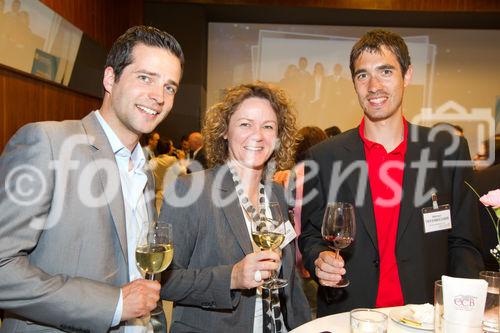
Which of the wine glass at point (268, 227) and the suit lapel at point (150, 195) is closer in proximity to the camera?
the wine glass at point (268, 227)

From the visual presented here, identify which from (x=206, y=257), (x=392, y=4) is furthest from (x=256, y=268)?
(x=392, y=4)

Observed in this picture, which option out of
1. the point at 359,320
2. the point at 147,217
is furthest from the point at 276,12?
the point at 359,320

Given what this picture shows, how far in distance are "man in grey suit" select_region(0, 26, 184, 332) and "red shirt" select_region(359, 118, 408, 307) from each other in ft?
3.41

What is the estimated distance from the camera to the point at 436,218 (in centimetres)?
199

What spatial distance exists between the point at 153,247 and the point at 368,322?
0.70 meters

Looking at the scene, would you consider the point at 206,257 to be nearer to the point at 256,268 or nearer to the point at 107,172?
the point at 256,268

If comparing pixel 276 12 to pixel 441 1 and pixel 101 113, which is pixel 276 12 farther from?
pixel 101 113

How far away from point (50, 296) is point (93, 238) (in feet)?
0.72

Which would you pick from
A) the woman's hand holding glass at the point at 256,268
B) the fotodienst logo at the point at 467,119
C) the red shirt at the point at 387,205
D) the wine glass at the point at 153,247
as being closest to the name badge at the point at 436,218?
the red shirt at the point at 387,205

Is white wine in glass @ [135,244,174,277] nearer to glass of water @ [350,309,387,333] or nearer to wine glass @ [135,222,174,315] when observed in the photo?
wine glass @ [135,222,174,315]

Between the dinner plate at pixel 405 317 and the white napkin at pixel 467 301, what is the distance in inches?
10.9

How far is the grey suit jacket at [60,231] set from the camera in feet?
4.10

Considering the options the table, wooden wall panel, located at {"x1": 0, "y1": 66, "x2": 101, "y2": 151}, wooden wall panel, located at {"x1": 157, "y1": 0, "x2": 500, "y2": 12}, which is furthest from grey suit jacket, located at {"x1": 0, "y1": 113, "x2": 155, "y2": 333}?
wooden wall panel, located at {"x1": 157, "y1": 0, "x2": 500, "y2": 12}

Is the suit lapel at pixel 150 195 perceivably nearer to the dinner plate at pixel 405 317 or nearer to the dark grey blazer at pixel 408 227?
the dark grey blazer at pixel 408 227
